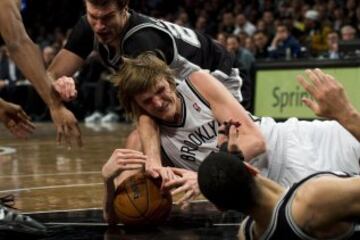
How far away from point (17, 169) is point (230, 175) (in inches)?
202

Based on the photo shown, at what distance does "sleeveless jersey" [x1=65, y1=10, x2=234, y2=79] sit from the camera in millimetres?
5066

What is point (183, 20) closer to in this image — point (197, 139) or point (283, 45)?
point (283, 45)

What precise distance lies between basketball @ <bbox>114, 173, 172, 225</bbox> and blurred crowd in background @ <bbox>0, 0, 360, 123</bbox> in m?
6.97

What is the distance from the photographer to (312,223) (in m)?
3.12

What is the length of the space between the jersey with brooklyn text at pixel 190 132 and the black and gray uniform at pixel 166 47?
1.21ft

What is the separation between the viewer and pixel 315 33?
48.1 ft

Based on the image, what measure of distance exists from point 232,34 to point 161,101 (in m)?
10.9

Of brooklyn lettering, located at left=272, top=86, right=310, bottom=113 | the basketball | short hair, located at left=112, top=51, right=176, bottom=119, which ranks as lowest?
brooklyn lettering, located at left=272, top=86, right=310, bottom=113

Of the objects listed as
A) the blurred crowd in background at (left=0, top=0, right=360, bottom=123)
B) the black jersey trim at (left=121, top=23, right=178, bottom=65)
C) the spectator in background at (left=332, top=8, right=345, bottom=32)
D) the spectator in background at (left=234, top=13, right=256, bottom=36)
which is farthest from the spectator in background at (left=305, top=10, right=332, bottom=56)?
the black jersey trim at (left=121, top=23, right=178, bottom=65)

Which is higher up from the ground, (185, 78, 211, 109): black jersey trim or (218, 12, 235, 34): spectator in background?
(185, 78, 211, 109): black jersey trim

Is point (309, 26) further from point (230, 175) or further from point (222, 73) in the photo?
point (230, 175)

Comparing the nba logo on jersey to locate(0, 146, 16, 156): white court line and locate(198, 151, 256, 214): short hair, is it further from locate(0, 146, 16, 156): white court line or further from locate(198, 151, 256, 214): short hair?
locate(0, 146, 16, 156): white court line

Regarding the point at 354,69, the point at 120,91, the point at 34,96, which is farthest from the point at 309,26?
the point at 120,91

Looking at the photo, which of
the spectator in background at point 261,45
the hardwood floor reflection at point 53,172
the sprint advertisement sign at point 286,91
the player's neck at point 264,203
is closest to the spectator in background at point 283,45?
the spectator in background at point 261,45
